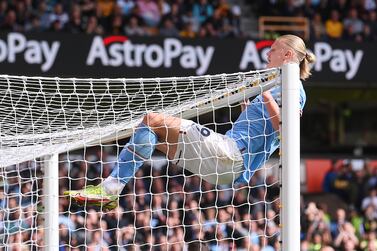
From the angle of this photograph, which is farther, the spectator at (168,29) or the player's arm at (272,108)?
the spectator at (168,29)

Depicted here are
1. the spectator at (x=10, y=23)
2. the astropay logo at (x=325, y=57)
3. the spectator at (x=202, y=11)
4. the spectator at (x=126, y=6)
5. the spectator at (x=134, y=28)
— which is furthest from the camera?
the spectator at (x=202, y=11)

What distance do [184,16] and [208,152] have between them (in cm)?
1098

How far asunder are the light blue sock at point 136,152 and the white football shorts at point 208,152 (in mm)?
157

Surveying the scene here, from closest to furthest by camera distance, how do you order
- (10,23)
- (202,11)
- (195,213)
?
(195,213) < (10,23) < (202,11)

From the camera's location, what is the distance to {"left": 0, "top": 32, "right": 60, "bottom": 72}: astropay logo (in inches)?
558

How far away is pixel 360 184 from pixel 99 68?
4.61 metres

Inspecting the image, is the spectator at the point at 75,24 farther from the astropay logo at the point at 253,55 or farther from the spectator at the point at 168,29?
the astropay logo at the point at 253,55

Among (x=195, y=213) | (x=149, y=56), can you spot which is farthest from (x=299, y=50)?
(x=149, y=56)

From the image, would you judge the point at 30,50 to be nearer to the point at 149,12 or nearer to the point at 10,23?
the point at 10,23

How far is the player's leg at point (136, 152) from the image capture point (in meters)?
5.40

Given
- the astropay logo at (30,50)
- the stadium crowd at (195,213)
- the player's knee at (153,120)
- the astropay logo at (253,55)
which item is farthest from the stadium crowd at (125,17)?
the player's knee at (153,120)

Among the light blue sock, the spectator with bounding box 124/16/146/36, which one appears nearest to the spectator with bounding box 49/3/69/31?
the spectator with bounding box 124/16/146/36

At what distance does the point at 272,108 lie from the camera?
5.34 meters

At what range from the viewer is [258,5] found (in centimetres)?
1759
